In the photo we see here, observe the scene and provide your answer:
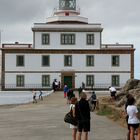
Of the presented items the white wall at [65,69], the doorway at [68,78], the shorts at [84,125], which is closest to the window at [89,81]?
the white wall at [65,69]

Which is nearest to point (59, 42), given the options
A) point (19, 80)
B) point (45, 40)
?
point (45, 40)

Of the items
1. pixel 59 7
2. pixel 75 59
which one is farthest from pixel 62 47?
pixel 59 7

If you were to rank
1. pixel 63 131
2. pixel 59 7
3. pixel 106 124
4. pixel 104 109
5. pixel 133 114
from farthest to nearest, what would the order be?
pixel 59 7 → pixel 104 109 → pixel 106 124 → pixel 63 131 → pixel 133 114

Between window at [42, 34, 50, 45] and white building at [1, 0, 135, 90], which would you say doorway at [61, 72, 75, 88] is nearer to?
white building at [1, 0, 135, 90]

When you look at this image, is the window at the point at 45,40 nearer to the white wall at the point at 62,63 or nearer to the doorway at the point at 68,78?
the white wall at the point at 62,63

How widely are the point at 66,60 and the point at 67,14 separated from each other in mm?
6039

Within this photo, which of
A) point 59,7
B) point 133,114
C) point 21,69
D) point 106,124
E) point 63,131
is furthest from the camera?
point 59,7

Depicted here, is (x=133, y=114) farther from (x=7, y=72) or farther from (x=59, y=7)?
(x=59, y=7)

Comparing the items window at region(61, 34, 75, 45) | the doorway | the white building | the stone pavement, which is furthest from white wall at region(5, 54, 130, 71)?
the stone pavement

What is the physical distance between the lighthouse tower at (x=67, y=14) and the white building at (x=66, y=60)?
937 millimetres

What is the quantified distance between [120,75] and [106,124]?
4045 centimetres

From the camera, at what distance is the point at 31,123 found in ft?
66.7

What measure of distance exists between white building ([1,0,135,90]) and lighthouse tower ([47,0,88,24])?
937 mm

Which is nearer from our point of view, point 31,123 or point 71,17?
point 31,123
